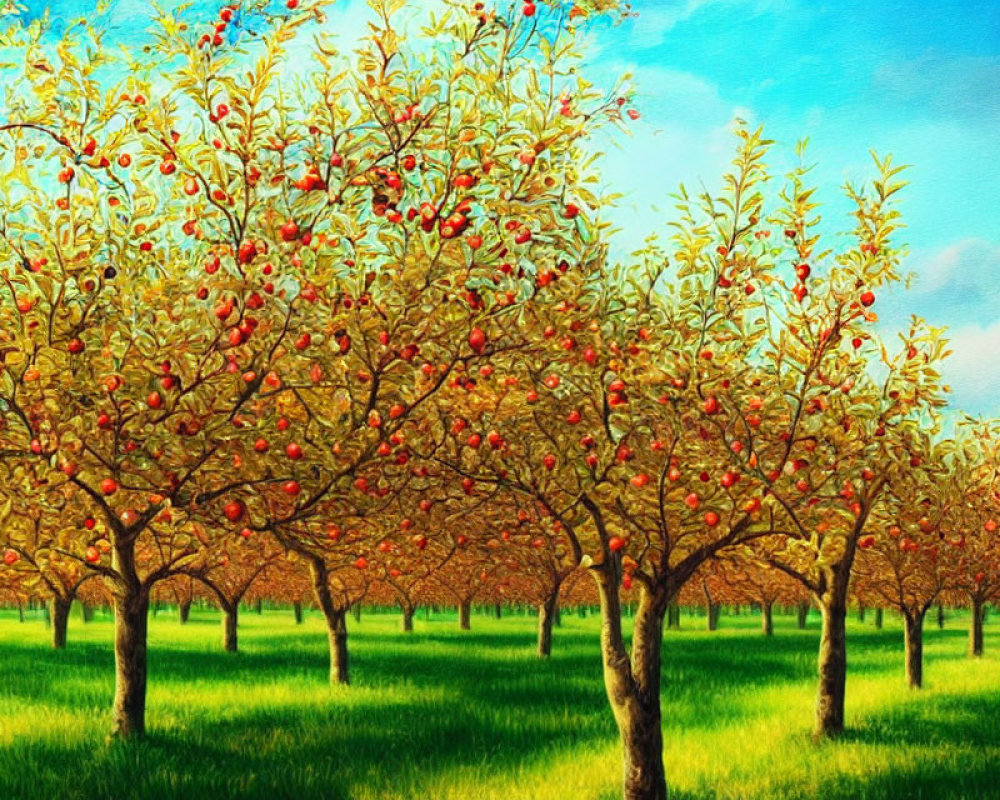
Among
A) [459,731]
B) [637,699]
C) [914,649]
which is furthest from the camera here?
[914,649]

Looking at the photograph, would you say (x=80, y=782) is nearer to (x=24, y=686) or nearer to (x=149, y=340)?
(x=149, y=340)

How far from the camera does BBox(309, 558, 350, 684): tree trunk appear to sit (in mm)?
19000

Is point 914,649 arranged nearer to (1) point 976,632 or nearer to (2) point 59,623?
(1) point 976,632

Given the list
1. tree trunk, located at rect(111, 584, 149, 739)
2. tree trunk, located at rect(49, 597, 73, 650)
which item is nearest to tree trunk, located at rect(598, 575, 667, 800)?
tree trunk, located at rect(111, 584, 149, 739)

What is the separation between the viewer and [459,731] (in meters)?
15.2

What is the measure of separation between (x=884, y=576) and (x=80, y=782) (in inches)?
785

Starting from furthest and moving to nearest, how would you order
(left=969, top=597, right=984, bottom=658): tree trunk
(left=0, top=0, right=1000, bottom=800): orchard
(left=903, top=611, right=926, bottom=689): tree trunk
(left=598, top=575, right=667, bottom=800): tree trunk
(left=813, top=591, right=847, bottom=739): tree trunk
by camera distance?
(left=969, top=597, right=984, bottom=658): tree trunk < (left=903, top=611, right=926, bottom=689): tree trunk < (left=813, top=591, right=847, bottom=739): tree trunk < (left=598, top=575, right=667, bottom=800): tree trunk < (left=0, top=0, right=1000, bottom=800): orchard

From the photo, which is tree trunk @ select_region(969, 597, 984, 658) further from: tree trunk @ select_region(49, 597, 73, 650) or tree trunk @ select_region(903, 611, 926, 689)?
tree trunk @ select_region(49, 597, 73, 650)

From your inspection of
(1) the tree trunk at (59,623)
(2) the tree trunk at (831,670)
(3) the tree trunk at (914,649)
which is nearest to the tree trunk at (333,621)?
(2) the tree trunk at (831,670)

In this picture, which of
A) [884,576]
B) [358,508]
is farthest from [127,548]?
[884,576]

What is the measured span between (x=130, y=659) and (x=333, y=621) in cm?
805

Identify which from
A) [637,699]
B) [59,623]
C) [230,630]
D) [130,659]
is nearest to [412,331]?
[637,699]

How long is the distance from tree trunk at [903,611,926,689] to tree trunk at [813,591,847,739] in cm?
810

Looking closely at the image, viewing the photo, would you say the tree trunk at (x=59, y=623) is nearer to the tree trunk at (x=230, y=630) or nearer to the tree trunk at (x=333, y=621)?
the tree trunk at (x=230, y=630)
